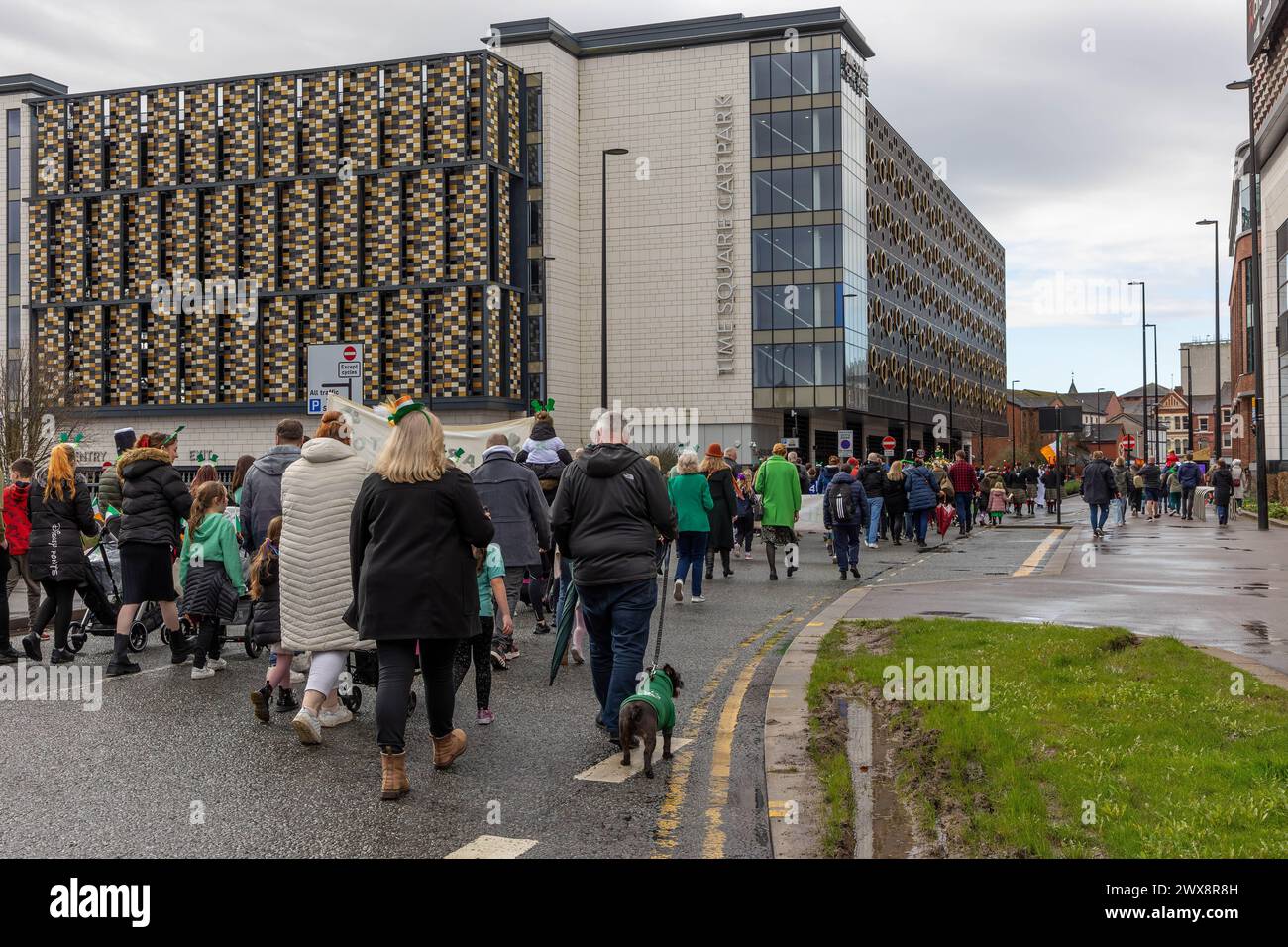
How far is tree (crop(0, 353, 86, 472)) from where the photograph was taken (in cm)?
3544

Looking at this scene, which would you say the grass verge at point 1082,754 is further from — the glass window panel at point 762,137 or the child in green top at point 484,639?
the glass window panel at point 762,137

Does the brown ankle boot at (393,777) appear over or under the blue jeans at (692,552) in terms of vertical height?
under

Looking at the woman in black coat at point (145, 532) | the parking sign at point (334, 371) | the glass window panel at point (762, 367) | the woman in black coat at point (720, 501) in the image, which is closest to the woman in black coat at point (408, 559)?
the woman in black coat at point (145, 532)

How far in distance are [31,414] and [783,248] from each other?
33.9 meters

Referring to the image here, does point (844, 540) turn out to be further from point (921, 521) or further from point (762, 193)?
point (762, 193)

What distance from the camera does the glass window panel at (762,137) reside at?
5825cm

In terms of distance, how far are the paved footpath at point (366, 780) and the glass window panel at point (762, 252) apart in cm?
5014

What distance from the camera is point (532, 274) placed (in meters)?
58.6

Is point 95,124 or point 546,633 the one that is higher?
point 95,124

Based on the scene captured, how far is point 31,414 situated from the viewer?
36844 mm

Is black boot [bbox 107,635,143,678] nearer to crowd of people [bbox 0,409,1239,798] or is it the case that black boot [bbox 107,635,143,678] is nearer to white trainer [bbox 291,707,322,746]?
crowd of people [bbox 0,409,1239,798]

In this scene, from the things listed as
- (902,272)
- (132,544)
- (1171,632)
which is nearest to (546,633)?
(132,544)

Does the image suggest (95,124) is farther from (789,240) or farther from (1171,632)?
(1171,632)

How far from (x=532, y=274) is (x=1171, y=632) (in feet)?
164
